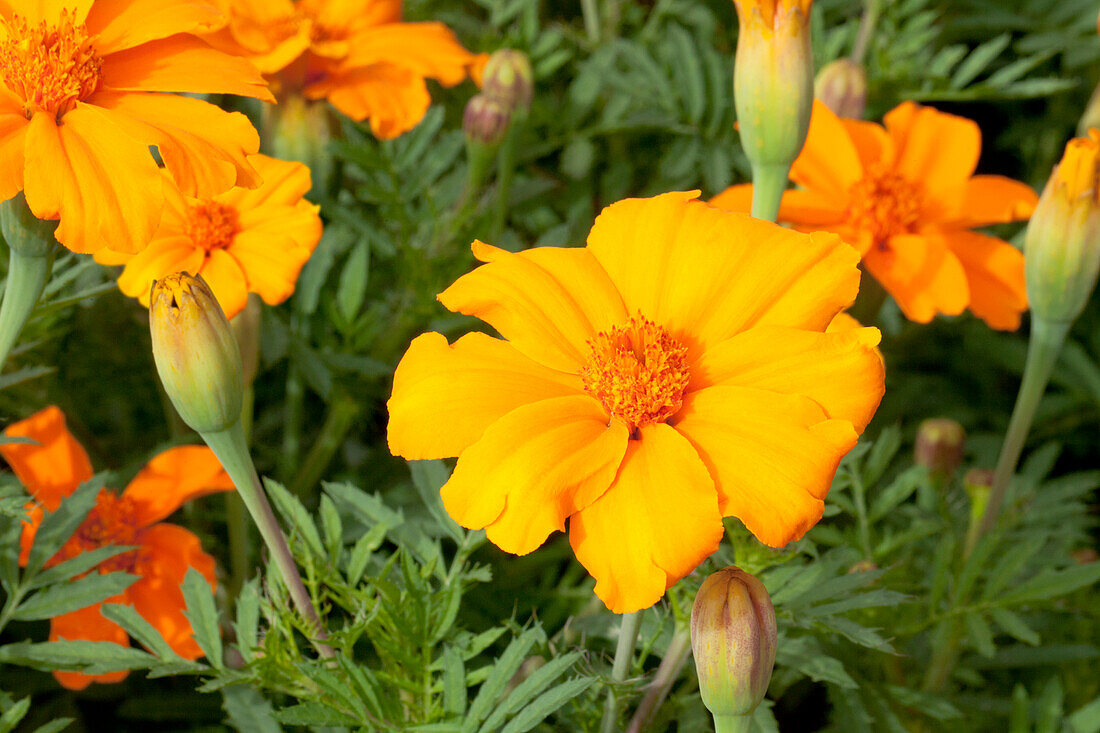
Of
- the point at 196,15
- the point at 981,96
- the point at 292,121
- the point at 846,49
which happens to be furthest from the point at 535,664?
the point at 846,49

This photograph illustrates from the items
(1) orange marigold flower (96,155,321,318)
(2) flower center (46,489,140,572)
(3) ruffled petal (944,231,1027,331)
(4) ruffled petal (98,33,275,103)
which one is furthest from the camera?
(3) ruffled petal (944,231,1027,331)

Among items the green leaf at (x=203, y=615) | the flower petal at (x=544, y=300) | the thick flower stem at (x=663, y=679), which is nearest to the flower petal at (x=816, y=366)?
the flower petal at (x=544, y=300)

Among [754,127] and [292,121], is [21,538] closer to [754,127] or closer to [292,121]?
[292,121]

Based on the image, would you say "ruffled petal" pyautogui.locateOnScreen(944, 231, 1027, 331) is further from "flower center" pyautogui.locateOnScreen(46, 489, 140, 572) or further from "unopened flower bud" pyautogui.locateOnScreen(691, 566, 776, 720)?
"flower center" pyautogui.locateOnScreen(46, 489, 140, 572)

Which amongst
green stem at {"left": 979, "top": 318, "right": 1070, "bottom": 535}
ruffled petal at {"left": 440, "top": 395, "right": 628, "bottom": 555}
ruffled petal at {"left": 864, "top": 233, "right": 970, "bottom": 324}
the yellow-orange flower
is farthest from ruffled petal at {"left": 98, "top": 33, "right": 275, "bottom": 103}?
green stem at {"left": 979, "top": 318, "right": 1070, "bottom": 535}

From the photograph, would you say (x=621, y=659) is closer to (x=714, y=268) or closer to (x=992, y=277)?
(x=714, y=268)

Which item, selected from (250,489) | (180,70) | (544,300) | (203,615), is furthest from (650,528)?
(180,70)
